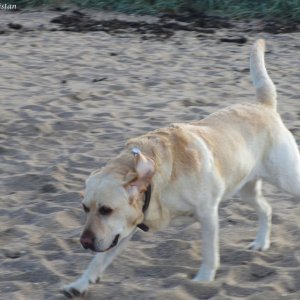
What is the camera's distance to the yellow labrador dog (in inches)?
151

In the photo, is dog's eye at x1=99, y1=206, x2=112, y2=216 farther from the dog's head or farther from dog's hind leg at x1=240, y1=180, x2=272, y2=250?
dog's hind leg at x1=240, y1=180, x2=272, y2=250

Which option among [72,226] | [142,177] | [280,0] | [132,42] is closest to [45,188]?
[72,226]

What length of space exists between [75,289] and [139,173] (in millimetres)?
760

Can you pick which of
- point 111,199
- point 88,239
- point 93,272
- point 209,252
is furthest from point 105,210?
point 209,252

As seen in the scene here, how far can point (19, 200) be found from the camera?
18.6ft

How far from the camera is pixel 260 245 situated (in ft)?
15.8

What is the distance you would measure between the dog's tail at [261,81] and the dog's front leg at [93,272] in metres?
1.36

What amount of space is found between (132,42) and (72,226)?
24.7 ft

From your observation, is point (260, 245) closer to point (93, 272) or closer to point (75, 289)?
point (93, 272)

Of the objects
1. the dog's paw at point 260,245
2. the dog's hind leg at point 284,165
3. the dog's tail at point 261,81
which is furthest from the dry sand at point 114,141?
the dog's tail at point 261,81

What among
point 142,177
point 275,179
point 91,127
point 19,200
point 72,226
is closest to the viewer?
point 142,177

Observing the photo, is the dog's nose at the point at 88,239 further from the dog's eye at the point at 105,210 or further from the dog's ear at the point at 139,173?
the dog's ear at the point at 139,173

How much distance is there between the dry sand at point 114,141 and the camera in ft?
14.3

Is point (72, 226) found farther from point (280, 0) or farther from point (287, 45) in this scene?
point (280, 0)
